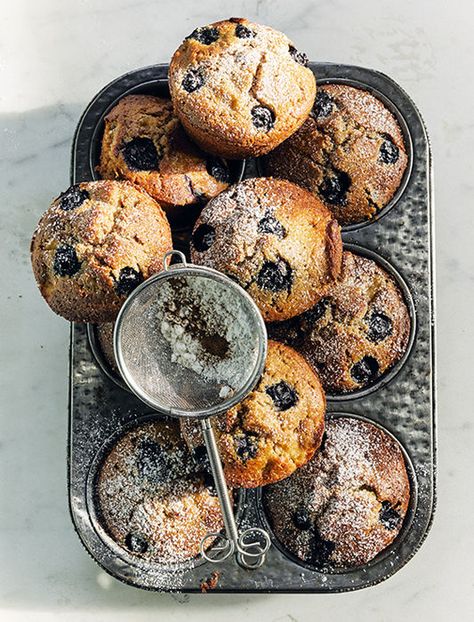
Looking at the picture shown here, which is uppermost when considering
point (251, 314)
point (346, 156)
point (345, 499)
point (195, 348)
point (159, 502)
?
point (346, 156)

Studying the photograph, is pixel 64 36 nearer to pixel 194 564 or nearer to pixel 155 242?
pixel 155 242

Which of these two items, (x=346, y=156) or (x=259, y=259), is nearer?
(x=259, y=259)

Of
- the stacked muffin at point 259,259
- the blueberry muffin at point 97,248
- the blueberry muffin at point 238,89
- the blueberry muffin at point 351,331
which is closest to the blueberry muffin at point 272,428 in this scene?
the stacked muffin at point 259,259

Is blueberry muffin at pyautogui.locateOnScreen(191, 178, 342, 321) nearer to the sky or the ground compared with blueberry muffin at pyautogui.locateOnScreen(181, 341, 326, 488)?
nearer to the sky

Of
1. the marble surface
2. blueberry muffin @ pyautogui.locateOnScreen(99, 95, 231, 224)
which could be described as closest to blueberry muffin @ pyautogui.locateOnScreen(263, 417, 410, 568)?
the marble surface

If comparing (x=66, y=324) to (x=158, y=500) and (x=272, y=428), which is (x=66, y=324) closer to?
(x=158, y=500)

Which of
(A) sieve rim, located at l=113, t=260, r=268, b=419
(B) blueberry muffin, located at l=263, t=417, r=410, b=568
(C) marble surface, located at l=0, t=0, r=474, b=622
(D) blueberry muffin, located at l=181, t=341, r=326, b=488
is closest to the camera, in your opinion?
(A) sieve rim, located at l=113, t=260, r=268, b=419

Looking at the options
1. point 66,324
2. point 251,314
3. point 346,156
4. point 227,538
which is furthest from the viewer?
point 66,324

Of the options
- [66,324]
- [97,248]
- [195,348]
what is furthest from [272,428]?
[66,324]

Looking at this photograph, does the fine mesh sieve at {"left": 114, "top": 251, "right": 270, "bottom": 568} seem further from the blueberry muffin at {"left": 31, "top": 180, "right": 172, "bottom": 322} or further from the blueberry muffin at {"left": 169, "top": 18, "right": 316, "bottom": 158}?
the blueberry muffin at {"left": 169, "top": 18, "right": 316, "bottom": 158}
